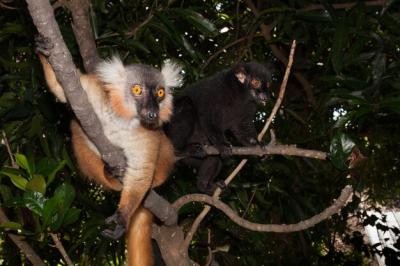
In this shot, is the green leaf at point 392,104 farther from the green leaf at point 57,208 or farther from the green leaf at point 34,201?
the green leaf at point 34,201

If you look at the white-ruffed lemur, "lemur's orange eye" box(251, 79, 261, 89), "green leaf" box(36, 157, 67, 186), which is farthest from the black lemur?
"green leaf" box(36, 157, 67, 186)

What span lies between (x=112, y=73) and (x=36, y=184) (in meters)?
0.84

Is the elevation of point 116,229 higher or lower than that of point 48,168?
lower

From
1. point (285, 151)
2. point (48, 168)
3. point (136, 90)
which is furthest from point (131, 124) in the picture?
point (285, 151)

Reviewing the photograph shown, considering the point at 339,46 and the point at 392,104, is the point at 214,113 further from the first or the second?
the point at 392,104

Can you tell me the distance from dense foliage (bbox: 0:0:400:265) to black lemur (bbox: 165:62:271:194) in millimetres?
216

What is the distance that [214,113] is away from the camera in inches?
152

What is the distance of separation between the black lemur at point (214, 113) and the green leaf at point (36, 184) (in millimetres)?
1655

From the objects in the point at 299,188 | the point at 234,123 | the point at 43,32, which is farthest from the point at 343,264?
the point at 43,32

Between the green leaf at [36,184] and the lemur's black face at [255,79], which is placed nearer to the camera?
the green leaf at [36,184]

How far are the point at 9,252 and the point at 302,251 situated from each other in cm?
370

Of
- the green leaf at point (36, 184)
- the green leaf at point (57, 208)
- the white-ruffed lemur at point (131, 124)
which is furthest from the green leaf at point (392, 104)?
the green leaf at point (36, 184)

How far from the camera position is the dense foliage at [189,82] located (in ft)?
8.52

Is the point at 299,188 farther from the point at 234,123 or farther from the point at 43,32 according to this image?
the point at 43,32
